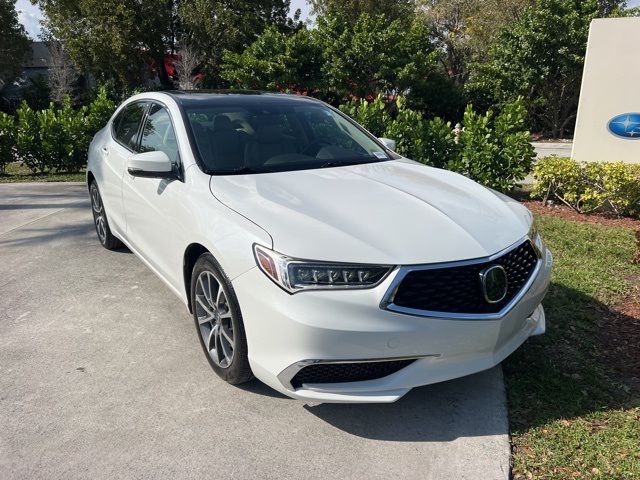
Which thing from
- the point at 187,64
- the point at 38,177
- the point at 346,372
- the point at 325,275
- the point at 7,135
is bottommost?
the point at 38,177

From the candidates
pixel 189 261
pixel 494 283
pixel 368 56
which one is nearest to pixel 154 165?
pixel 189 261

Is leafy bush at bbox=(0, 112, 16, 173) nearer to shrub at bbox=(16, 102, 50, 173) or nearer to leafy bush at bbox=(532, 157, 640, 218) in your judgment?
shrub at bbox=(16, 102, 50, 173)

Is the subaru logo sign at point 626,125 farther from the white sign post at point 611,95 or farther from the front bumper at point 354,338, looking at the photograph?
the front bumper at point 354,338

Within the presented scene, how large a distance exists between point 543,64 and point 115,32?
19.1m

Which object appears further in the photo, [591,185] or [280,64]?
[280,64]

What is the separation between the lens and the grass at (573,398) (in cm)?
242

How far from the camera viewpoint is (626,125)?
7.69m

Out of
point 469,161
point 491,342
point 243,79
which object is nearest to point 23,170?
point 243,79

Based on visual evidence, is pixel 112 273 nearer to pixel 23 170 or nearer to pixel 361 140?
pixel 361 140

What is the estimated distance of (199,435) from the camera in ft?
8.59

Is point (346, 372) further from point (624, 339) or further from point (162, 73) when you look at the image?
point (162, 73)

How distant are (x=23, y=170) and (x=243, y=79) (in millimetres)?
7592

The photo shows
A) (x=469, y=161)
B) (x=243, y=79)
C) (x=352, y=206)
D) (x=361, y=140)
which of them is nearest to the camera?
(x=352, y=206)

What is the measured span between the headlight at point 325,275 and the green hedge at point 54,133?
938 cm
